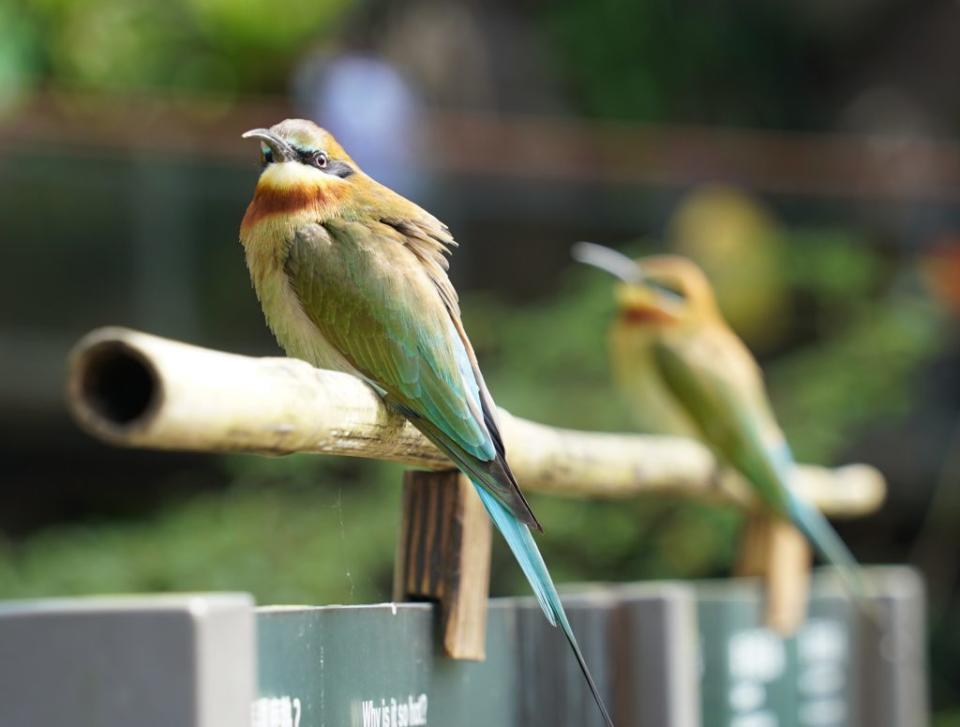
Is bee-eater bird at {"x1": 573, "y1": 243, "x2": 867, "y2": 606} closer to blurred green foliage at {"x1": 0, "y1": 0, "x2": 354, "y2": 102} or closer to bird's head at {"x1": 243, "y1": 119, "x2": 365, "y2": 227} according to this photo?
bird's head at {"x1": 243, "y1": 119, "x2": 365, "y2": 227}

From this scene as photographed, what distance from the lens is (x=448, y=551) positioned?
1563 mm

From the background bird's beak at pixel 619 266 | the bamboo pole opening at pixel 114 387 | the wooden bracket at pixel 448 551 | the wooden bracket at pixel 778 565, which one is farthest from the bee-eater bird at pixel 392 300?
the wooden bracket at pixel 778 565

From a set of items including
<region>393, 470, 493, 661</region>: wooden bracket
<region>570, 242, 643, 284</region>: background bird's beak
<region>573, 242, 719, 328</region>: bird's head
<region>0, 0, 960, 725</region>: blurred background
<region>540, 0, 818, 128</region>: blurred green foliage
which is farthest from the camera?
<region>540, 0, 818, 128</region>: blurred green foliage

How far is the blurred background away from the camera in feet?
14.4

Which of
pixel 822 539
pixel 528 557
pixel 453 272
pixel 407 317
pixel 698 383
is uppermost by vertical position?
pixel 453 272

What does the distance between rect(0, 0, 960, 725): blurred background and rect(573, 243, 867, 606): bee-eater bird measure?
100cm

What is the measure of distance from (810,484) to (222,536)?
216 cm

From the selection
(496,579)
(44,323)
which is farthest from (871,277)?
(44,323)

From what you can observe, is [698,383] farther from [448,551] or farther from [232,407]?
[232,407]

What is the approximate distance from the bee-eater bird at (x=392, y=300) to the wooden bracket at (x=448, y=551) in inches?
4.3

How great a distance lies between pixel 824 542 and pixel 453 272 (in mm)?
2088

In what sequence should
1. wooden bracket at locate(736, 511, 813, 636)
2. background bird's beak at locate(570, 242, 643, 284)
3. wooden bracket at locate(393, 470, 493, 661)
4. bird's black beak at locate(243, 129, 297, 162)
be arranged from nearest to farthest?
bird's black beak at locate(243, 129, 297, 162)
wooden bracket at locate(393, 470, 493, 661)
wooden bracket at locate(736, 511, 813, 636)
background bird's beak at locate(570, 242, 643, 284)

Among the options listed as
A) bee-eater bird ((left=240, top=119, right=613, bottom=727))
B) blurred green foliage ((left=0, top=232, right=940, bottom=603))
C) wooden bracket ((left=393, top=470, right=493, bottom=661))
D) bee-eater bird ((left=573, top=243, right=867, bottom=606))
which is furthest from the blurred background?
bee-eater bird ((left=240, top=119, right=613, bottom=727))

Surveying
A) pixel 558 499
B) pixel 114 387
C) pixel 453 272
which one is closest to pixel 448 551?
pixel 114 387
